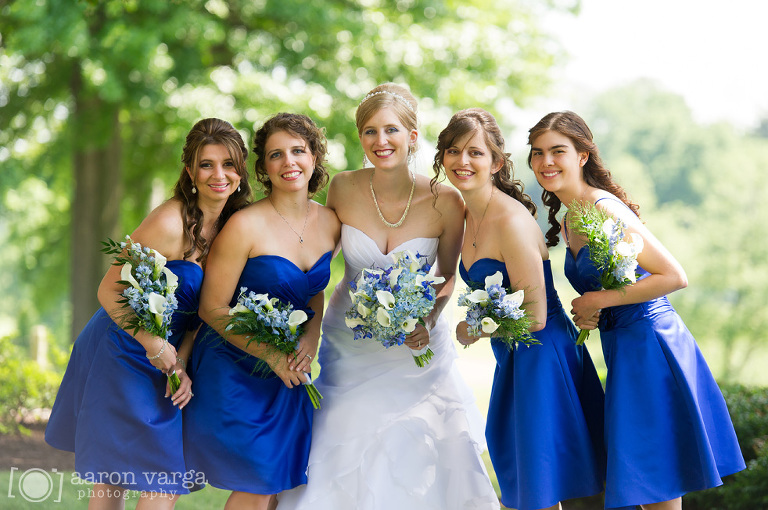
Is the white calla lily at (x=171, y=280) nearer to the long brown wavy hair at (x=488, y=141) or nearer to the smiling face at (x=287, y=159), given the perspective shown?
the smiling face at (x=287, y=159)

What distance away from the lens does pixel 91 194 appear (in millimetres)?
12641

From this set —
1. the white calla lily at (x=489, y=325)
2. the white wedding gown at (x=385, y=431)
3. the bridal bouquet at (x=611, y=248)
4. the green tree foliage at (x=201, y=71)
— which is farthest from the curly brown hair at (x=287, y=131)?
the green tree foliage at (x=201, y=71)

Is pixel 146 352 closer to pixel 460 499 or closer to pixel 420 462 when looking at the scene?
pixel 420 462

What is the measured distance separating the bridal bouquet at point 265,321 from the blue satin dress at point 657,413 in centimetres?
178

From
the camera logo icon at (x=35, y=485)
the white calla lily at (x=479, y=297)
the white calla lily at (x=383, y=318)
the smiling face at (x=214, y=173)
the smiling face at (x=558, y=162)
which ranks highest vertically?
the smiling face at (x=214, y=173)

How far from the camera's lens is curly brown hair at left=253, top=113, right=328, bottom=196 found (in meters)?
4.41

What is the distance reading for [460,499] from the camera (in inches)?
174

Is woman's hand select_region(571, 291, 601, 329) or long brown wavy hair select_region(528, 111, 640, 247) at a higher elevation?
long brown wavy hair select_region(528, 111, 640, 247)

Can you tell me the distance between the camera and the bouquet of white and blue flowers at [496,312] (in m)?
3.88

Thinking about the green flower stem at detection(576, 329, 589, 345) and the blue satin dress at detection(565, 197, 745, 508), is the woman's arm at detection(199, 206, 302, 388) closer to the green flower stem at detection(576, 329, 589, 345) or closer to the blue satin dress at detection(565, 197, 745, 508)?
the green flower stem at detection(576, 329, 589, 345)

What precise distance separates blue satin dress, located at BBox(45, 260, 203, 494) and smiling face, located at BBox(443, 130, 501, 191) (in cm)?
170

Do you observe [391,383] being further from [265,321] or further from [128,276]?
[128,276]

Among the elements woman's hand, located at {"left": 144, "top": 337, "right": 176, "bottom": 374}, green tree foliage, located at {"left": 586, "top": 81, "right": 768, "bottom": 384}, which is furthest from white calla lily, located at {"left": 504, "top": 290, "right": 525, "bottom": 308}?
green tree foliage, located at {"left": 586, "top": 81, "right": 768, "bottom": 384}

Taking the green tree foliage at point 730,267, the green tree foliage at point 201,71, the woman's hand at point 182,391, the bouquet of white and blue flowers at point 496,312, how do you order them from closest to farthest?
the bouquet of white and blue flowers at point 496,312 → the woman's hand at point 182,391 → the green tree foliage at point 201,71 → the green tree foliage at point 730,267
